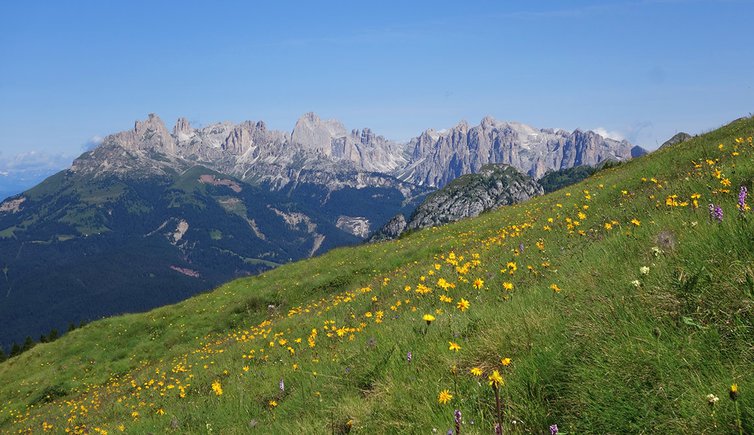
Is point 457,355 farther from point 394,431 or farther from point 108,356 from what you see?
point 108,356

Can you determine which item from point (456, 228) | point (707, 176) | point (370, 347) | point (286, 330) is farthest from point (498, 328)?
point (456, 228)

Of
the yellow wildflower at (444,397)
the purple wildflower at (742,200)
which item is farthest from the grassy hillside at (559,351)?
the purple wildflower at (742,200)

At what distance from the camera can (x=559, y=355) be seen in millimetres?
4070

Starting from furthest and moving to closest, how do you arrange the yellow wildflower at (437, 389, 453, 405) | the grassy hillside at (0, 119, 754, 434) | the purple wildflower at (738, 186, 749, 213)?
the purple wildflower at (738, 186, 749, 213), the yellow wildflower at (437, 389, 453, 405), the grassy hillside at (0, 119, 754, 434)

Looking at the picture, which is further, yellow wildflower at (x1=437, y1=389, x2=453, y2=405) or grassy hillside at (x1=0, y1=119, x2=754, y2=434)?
yellow wildflower at (x1=437, y1=389, x2=453, y2=405)

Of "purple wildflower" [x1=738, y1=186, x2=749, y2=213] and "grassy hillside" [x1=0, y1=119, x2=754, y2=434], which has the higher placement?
"purple wildflower" [x1=738, y1=186, x2=749, y2=213]

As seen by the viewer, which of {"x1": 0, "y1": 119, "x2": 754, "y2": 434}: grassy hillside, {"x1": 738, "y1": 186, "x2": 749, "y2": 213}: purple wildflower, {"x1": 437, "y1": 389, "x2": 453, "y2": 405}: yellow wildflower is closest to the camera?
{"x1": 0, "y1": 119, "x2": 754, "y2": 434}: grassy hillside

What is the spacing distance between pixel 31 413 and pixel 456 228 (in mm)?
26864

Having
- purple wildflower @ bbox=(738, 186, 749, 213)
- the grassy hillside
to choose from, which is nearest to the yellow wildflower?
the grassy hillside

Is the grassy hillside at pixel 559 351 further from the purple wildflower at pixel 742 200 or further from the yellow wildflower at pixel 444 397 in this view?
the purple wildflower at pixel 742 200

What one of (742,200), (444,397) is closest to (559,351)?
(444,397)

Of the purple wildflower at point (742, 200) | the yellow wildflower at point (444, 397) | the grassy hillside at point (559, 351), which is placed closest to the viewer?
the grassy hillside at point (559, 351)

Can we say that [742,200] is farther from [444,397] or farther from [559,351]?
[444,397]

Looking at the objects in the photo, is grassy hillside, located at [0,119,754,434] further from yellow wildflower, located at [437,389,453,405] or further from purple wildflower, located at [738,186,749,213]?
purple wildflower, located at [738,186,749,213]
